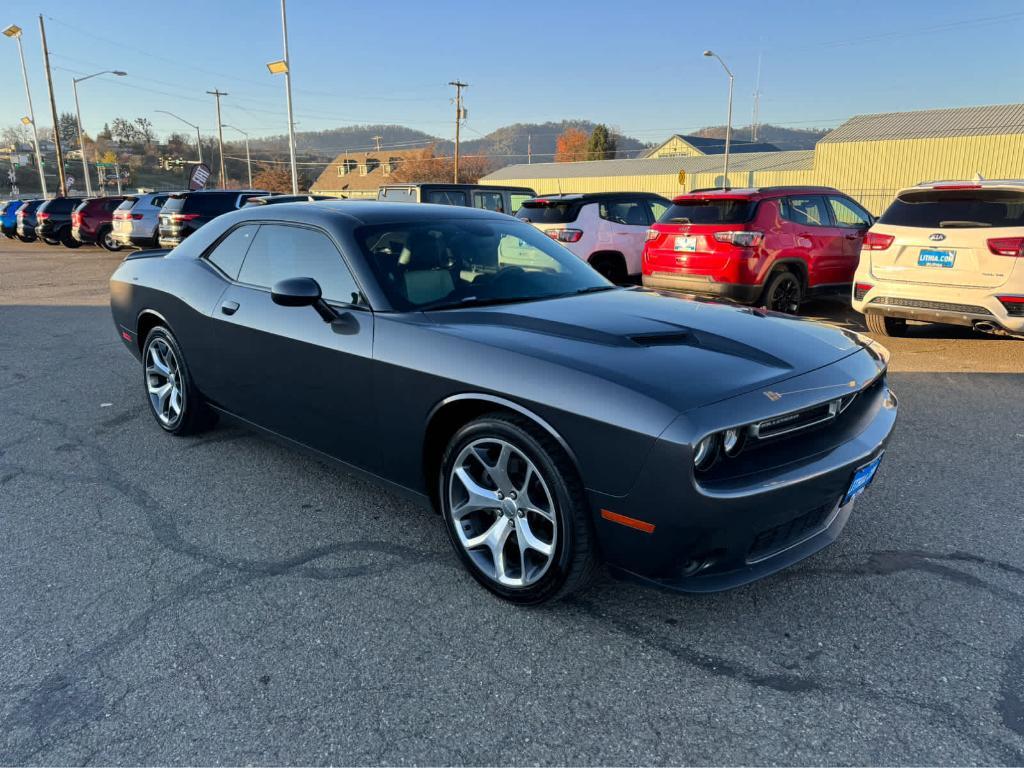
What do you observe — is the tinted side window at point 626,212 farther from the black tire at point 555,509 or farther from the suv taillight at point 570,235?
the black tire at point 555,509

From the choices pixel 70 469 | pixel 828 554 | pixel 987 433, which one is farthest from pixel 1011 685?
pixel 70 469

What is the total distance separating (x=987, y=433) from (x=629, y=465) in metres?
3.70

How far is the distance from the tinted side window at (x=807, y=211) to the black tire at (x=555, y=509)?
22.6 ft

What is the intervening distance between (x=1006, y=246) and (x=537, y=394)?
579 centimetres

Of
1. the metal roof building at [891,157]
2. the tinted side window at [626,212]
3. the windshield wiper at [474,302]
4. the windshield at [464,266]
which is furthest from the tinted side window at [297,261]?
the metal roof building at [891,157]

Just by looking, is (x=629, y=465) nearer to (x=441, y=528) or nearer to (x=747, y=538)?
(x=747, y=538)

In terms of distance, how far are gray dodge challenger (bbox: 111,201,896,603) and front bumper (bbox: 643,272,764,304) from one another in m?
4.40

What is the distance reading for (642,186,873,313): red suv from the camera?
26.6ft

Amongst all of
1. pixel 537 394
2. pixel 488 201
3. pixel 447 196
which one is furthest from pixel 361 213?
pixel 488 201

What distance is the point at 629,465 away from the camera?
233 centimetres

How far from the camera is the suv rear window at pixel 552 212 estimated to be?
416 inches

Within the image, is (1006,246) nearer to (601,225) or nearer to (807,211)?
(807,211)

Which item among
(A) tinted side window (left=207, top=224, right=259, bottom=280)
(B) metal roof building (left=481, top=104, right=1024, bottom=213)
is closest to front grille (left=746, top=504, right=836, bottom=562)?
(A) tinted side window (left=207, top=224, right=259, bottom=280)

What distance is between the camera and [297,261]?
372 cm
